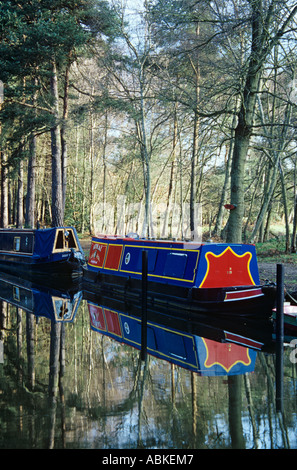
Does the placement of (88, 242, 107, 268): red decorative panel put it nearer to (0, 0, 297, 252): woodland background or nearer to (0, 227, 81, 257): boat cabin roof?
(0, 227, 81, 257): boat cabin roof

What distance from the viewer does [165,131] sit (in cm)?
2616

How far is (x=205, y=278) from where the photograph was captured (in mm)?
10188

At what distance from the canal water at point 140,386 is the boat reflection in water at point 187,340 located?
0.02 meters

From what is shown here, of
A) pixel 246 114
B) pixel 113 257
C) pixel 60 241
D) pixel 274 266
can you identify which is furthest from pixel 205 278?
pixel 60 241

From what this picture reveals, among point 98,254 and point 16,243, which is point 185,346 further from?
point 16,243

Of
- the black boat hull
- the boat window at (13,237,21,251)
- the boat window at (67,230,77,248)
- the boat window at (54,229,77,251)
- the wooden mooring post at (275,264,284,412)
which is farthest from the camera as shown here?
the boat window at (13,237,21,251)

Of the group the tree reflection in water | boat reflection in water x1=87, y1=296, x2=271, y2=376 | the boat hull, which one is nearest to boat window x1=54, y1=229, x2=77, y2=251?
the boat hull

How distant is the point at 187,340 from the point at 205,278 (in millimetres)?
2343

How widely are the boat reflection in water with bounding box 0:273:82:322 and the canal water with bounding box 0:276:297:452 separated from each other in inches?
32.7

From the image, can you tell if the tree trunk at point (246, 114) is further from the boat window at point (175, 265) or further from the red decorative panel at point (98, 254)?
the red decorative panel at point (98, 254)

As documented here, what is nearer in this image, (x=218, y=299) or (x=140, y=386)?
(x=140, y=386)

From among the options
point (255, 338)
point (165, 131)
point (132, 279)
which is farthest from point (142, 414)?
point (165, 131)

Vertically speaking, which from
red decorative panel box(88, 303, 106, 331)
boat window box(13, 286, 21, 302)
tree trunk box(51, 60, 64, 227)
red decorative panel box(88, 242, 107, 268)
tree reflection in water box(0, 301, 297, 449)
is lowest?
boat window box(13, 286, 21, 302)

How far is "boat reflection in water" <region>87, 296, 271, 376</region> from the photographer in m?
6.75
